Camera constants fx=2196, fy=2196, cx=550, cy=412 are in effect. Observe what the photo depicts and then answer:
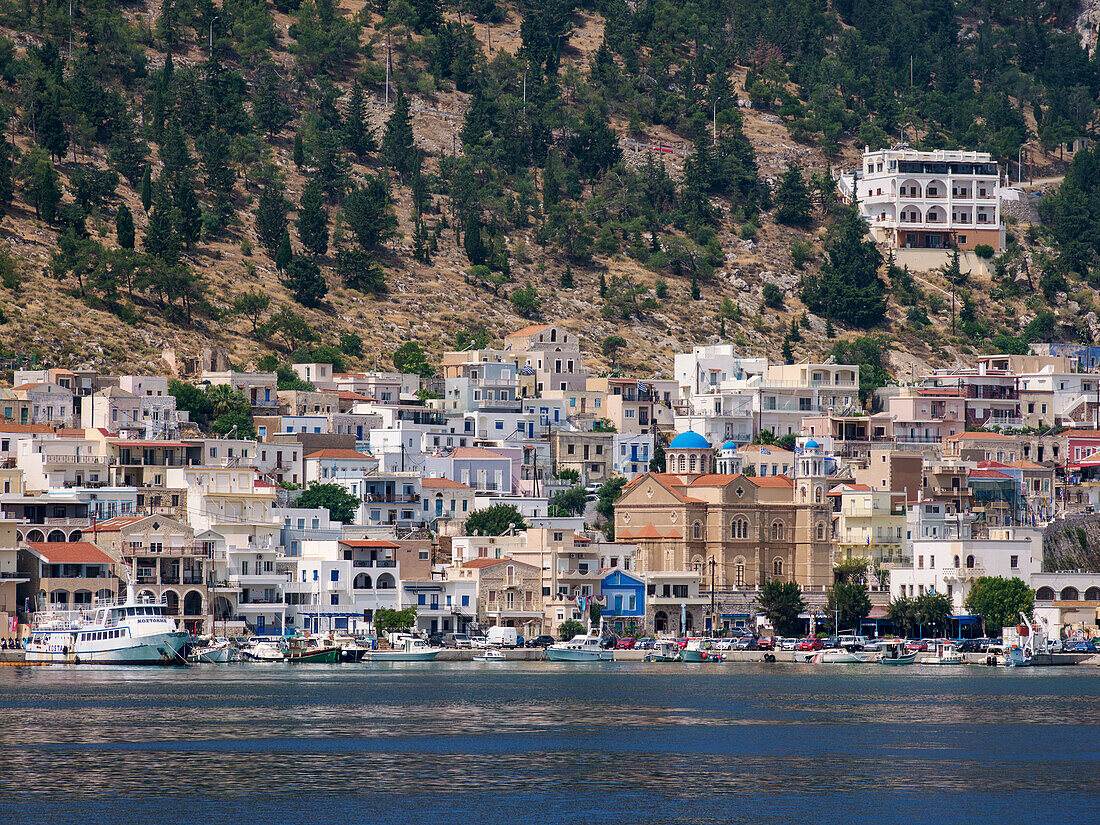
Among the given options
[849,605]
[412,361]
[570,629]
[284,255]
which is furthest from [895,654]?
[284,255]

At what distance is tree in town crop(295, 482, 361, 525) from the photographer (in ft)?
495

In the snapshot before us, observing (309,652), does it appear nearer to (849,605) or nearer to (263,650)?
(263,650)

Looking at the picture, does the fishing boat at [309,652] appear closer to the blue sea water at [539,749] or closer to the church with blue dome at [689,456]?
the blue sea water at [539,749]

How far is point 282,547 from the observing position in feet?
473

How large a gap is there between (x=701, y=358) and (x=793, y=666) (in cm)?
5063

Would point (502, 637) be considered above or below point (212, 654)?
above

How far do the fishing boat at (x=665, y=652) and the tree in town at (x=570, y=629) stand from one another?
484cm

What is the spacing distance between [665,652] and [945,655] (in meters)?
18.3

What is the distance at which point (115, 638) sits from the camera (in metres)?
128

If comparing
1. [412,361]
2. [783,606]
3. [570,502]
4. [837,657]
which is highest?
[412,361]

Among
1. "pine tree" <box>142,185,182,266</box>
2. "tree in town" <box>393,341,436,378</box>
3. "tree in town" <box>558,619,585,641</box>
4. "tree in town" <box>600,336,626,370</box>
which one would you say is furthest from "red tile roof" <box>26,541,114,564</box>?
"tree in town" <box>600,336,626,370</box>

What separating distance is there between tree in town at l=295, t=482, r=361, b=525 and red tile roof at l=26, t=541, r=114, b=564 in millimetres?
19801

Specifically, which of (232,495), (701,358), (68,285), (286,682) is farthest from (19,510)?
(701,358)

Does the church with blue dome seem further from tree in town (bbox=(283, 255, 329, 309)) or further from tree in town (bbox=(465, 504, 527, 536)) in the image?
tree in town (bbox=(283, 255, 329, 309))
